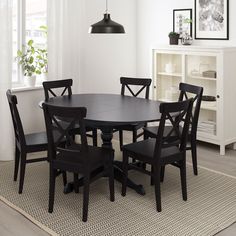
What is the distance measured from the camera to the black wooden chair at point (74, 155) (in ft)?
9.70

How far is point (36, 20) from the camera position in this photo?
16.3ft

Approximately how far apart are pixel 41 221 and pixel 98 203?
0.54 metres

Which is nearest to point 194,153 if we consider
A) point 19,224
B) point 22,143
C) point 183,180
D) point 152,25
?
point 183,180

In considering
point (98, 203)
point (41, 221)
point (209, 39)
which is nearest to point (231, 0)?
point (209, 39)

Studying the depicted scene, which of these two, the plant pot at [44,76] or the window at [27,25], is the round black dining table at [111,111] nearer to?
the plant pot at [44,76]

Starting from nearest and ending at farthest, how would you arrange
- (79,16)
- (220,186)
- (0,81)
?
(220,186) → (0,81) → (79,16)

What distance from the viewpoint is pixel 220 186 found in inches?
147

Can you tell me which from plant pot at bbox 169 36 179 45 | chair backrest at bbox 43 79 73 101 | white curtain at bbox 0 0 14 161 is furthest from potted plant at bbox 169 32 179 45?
white curtain at bbox 0 0 14 161

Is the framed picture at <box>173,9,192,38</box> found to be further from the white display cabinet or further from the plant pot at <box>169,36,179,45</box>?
the white display cabinet

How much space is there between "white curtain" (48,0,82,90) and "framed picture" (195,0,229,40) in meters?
1.54

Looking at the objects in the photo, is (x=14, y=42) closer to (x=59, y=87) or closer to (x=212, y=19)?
(x=59, y=87)

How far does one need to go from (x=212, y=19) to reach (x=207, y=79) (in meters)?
0.77

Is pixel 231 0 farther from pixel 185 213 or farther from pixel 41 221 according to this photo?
pixel 41 221

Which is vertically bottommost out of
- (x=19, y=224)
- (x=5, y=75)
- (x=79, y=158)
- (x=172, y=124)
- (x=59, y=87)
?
(x=19, y=224)
